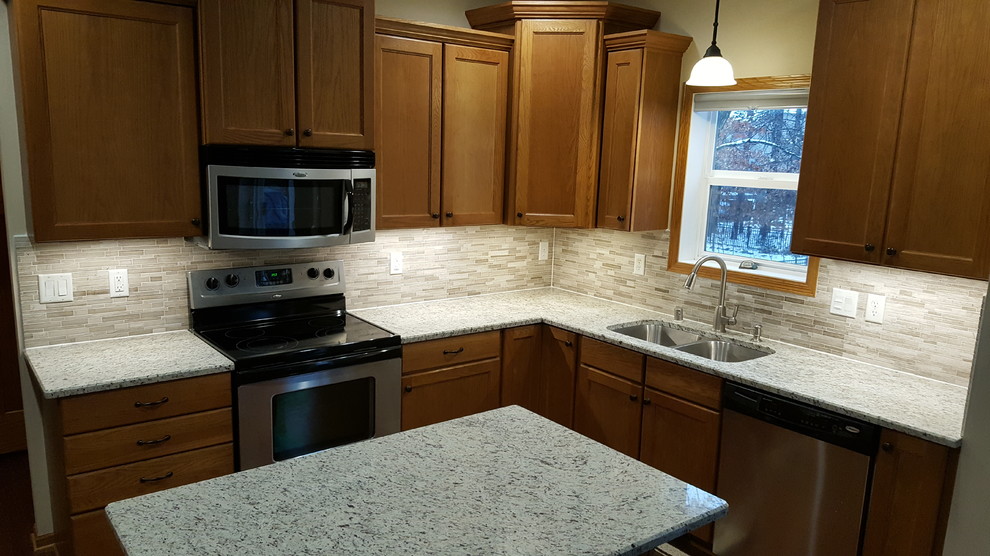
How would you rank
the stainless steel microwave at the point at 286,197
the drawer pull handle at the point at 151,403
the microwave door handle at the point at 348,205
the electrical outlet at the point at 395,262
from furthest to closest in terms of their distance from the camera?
1. the electrical outlet at the point at 395,262
2. the microwave door handle at the point at 348,205
3. the stainless steel microwave at the point at 286,197
4. the drawer pull handle at the point at 151,403

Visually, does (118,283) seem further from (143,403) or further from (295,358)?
(295,358)

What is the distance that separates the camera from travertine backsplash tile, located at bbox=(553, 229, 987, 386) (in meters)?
2.60

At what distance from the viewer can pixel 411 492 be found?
1565 mm

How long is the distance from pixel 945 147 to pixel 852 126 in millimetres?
323

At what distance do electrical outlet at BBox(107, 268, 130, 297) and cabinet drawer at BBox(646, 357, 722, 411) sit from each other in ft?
7.25

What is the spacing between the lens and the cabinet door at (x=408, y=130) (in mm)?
3197

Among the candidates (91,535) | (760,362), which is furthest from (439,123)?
(91,535)

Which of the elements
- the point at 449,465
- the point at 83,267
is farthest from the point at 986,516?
the point at 83,267

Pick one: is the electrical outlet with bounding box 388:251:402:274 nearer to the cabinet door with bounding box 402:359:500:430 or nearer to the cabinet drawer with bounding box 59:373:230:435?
the cabinet door with bounding box 402:359:500:430

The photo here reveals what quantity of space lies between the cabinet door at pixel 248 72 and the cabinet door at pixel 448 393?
1192mm

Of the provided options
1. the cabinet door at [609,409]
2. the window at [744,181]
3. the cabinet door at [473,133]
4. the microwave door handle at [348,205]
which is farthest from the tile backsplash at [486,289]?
the cabinet door at [609,409]

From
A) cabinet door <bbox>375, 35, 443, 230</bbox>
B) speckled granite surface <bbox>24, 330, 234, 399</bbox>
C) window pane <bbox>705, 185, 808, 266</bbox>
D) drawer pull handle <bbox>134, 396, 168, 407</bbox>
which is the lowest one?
drawer pull handle <bbox>134, 396, 168, 407</bbox>

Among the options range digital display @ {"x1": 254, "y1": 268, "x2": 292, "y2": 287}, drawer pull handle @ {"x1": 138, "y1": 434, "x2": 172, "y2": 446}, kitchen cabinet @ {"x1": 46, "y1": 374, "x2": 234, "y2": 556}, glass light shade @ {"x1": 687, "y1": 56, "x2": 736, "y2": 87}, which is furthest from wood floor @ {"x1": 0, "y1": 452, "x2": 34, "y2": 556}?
glass light shade @ {"x1": 687, "y1": 56, "x2": 736, "y2": 87}

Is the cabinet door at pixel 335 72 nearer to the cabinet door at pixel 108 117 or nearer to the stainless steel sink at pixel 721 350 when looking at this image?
the cabinet door at pixel 108 117
